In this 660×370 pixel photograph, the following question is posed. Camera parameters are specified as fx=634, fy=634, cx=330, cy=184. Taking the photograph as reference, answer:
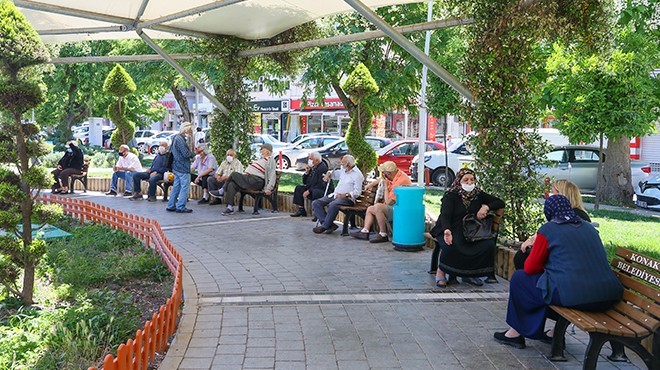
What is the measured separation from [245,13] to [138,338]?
878 cm

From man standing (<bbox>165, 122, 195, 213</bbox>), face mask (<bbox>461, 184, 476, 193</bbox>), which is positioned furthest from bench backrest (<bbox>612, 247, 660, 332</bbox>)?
man standing (<bbox>165, 122, 195, 213</bbox>)

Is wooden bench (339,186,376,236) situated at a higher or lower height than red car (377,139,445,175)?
lower

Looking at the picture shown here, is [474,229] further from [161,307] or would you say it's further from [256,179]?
[256,179]

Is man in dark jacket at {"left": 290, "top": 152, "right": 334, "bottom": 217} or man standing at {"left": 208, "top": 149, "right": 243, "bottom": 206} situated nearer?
man in dark jacket at {"left": 290, "top": 152, "right": 334, "bottom": 217}

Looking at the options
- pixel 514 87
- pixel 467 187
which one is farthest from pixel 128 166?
pixel 467 187

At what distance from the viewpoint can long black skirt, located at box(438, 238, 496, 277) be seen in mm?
7047

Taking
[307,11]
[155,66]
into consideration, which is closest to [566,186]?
[307,11]

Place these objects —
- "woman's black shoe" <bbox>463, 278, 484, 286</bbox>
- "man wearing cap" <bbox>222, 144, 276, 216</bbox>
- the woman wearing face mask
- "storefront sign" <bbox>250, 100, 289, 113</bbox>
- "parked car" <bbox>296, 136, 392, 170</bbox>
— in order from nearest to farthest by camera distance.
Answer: "woman's black shoe" <bbox>463, 278, 484, 286</bbox> < "man wearing cap" <bbox>222, 144, 276, 216</bbox> < the woman wearing face mask < "parked car" <bbox>296, 136, 392, 170</bbox> < "storefront sign" <bbox>250, 100, 289, 113</bbox>

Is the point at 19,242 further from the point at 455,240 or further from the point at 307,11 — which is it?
the point at 307,11

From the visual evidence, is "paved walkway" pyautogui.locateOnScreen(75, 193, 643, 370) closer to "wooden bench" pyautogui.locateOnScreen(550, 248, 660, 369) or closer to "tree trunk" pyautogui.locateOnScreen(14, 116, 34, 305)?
"wooden bench" pyautogui.locateOnScreen(550, 248, 660, 369)

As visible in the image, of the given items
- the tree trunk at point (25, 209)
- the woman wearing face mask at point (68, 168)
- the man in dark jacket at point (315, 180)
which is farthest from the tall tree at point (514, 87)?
the woman wearing face mask at point (68, 168)

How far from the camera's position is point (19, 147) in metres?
6.10

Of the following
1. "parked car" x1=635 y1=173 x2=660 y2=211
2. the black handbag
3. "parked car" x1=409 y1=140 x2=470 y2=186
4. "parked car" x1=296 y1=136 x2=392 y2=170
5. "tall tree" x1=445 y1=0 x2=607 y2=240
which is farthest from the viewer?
"parked car" x1=296 y1=136 x2=392 y2=170

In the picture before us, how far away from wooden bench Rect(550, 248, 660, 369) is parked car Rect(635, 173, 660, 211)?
44.4ft
